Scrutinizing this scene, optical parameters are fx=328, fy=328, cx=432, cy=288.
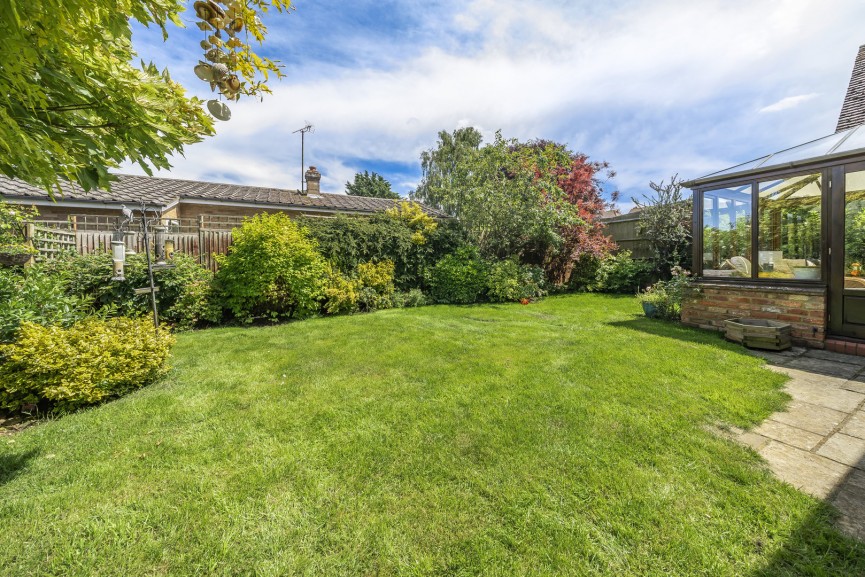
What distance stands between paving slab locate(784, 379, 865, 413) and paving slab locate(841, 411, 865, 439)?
0.32 feet

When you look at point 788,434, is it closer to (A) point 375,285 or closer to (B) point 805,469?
(B) point 805,469

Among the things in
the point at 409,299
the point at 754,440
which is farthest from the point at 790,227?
the point at 409,299

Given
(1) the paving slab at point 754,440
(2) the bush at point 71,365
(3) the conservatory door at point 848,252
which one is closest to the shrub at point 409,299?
(2) the bush at point 71,365

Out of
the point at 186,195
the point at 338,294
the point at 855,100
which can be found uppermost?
the point at 855,100

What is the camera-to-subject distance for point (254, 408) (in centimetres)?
295

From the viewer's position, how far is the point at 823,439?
2.39m

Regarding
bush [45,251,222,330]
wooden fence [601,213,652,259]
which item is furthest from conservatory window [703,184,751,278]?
bush [45,251,222,330]

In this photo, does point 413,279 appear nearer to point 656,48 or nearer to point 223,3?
point 656,48

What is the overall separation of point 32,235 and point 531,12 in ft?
26.0

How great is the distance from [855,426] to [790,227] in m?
4.01

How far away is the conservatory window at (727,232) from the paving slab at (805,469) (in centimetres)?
461

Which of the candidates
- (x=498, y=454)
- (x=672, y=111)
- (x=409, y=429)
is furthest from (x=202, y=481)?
(x=672, y=111)

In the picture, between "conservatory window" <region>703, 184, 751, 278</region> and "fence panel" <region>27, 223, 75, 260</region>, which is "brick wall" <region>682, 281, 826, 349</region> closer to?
"conservatory window" <region>703, 184, 751, 278</region>

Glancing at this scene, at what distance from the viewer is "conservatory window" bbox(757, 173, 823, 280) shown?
4.91m
